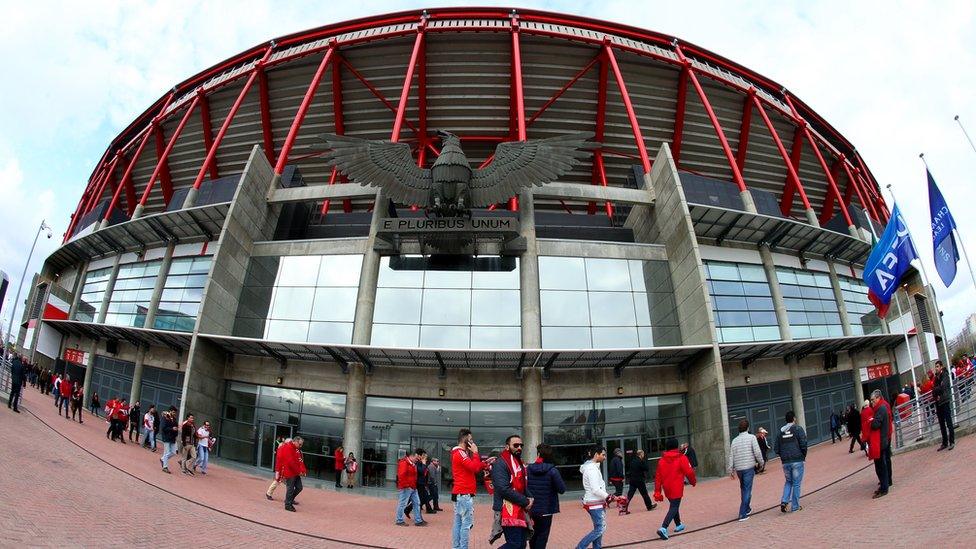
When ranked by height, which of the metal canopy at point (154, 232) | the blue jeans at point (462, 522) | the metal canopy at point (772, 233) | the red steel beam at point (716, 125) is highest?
the red steel beam at point (716, 125)

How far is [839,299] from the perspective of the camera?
23.3 m

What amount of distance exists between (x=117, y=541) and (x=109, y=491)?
3326mm

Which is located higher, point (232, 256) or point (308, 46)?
point (308, 46)

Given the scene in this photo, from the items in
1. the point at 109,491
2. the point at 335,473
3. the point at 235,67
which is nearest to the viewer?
the point at 109,491

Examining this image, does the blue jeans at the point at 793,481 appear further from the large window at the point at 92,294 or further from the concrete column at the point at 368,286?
the large window at the point at 92,294

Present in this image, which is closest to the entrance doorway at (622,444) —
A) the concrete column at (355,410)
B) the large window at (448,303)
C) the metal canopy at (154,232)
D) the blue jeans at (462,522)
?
Result: the large window at (448,303)

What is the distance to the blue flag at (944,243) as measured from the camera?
12.2m

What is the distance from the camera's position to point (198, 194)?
23781 mm

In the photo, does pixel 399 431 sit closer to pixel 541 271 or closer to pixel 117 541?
pixel 541 271

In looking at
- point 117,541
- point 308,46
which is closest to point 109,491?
point 117,541

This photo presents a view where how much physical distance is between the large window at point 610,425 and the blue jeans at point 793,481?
32.6ft

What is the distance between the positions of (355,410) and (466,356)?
15.3 ft

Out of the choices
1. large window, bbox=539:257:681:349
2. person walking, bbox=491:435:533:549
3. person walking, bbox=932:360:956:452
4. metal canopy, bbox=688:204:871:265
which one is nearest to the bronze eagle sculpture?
large window, bbox=539:257:681:349

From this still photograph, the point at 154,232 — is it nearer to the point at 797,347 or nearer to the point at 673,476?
the point at 673,476
